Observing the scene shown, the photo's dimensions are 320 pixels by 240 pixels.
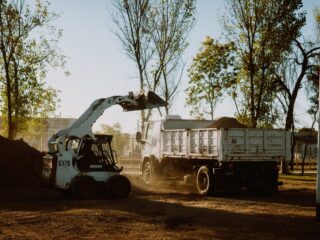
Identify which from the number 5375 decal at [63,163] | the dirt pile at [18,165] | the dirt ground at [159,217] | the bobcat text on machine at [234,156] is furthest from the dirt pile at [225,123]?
the number 5375 decal at [63,163]

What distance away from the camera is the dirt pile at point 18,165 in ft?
60.3

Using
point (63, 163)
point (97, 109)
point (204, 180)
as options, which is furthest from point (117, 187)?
point (204, 180)

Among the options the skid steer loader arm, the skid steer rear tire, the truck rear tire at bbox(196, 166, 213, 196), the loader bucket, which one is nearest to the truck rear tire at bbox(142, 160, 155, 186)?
→ the truck rear tire at bbox(196, 166, 213, 196)

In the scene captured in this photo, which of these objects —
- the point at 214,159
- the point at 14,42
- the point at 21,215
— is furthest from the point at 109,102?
the point at 14,42

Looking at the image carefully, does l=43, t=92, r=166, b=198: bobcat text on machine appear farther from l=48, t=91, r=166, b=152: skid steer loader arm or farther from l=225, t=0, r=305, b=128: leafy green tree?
l=225, t=0, r=305, b=128: leafy green tree

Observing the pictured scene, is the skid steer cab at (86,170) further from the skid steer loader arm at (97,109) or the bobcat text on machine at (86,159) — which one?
the skid steer loader arm at (97,109)

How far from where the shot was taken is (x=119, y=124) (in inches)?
3952

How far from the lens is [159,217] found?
1128 centimetres

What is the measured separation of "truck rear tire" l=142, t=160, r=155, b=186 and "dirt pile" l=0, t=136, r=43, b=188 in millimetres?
4996

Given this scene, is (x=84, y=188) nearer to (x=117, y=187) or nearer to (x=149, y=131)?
(x=117, y=187)

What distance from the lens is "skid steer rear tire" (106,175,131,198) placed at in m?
15.0

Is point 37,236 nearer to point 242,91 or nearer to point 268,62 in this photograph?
point 268,62

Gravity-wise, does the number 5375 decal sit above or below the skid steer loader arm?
below

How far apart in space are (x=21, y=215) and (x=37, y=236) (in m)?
2.83
